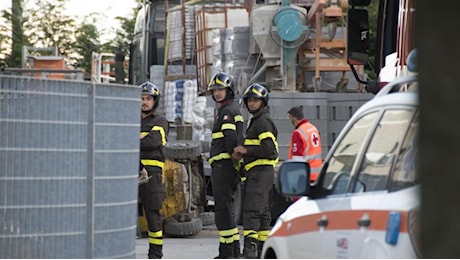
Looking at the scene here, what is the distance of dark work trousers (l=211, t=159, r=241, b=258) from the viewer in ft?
38.4

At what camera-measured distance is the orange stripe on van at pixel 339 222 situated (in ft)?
13.3

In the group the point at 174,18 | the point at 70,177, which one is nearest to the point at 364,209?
the point at 70,177

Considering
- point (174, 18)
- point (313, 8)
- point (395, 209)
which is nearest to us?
point (395, 209)

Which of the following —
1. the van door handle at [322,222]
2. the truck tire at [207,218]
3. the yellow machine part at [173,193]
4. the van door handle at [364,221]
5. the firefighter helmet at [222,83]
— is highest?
the firefighter helmet at [222,83]

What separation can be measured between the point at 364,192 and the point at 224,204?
23.7ft

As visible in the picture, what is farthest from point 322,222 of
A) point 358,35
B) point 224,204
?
point 224,204

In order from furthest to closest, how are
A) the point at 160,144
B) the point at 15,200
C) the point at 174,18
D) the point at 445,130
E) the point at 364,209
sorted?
the point at 174,18
the point at 160,144
the point at 15,200
the point at 364,209
the point at 445,130

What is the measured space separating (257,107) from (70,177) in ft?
21.6

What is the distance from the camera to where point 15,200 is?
5219 mm

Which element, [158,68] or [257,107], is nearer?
[257,107]

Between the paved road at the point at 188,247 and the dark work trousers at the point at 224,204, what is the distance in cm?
29

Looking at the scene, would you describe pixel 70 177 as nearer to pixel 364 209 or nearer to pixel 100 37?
pixel 364 209

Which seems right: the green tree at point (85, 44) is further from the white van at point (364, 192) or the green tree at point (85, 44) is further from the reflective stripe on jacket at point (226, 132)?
the white van at point (364, 192)

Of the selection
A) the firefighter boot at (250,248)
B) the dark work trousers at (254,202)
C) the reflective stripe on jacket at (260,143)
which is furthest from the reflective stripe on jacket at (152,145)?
the firefighter boot at (250,248)
